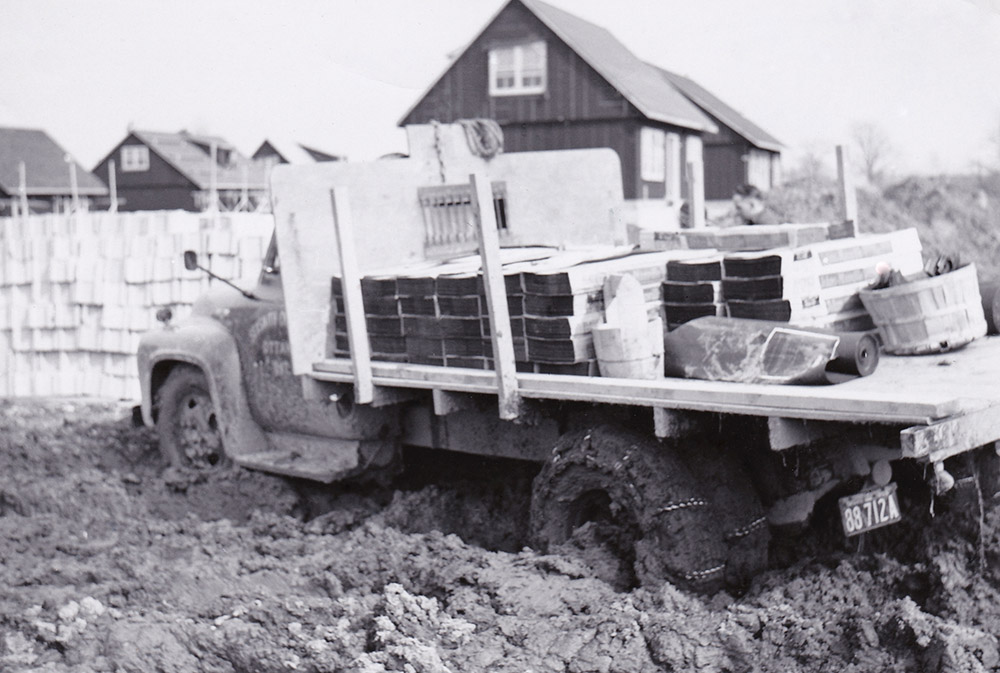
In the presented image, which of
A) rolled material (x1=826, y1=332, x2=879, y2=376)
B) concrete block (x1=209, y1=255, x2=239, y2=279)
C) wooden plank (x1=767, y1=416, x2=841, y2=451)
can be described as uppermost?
concrete block (x1=209, y1=255, x2=239, y2=279)

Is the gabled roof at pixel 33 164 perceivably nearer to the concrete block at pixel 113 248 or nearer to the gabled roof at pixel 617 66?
the gabled roof at pixel 617 66

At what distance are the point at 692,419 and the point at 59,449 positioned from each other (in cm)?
566

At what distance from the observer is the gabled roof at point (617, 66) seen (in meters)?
25.6

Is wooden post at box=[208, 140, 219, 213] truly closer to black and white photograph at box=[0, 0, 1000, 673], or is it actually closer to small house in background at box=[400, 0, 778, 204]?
small house in background at box=[400, 0, 778, 204]

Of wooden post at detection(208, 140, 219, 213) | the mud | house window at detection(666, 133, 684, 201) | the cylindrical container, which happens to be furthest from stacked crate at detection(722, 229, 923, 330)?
house window at detection(666, 133, 684, 201)

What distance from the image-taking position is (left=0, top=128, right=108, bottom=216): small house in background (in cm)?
2553

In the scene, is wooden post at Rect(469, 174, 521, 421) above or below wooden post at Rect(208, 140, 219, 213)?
below

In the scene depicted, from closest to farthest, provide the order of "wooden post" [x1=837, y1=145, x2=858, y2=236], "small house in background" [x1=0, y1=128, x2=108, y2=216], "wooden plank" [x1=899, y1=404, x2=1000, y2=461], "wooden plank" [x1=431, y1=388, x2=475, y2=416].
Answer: "wooden plank" [x1=899, y1=404, x2=1000, y2=461] < "wooden plank" [x1=431, y1=388, x2=475, y2=416] < "wooden post" [x1=837, y1=145, x2=858, y2=236] < "small house in background" [x1=0, y1=128, x2=108, y2=216]

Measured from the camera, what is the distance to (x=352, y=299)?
20.1 feet

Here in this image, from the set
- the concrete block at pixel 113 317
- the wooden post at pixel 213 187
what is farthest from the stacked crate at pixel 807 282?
the wooden post at pixel 213 187

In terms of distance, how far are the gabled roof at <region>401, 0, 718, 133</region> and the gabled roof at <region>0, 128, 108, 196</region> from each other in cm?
864

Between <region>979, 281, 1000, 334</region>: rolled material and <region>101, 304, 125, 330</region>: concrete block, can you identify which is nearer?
<region>979, 281, 1000, 334</region>: rolled material

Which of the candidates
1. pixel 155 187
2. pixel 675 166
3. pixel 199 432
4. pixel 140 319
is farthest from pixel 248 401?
pixel 155 187

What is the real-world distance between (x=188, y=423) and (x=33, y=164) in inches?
880
